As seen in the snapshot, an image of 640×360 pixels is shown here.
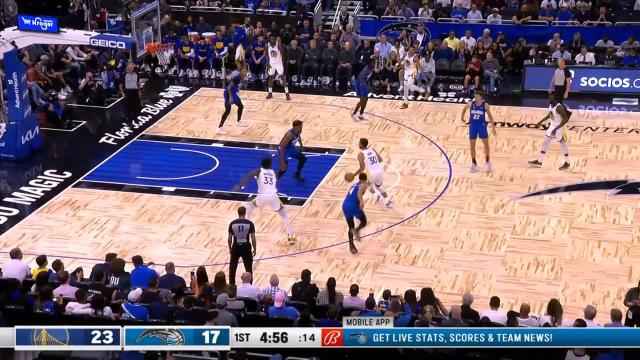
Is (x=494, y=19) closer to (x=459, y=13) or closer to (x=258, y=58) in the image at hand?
(x=459, y=13)

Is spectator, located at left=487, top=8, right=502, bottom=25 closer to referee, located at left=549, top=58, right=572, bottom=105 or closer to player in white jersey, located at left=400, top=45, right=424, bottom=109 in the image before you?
player in white jersey, located at left=400, top=45, right=424, bottom=109

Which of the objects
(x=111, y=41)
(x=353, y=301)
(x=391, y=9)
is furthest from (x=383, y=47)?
(x=353, y=301)

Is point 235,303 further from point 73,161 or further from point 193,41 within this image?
point 193,41

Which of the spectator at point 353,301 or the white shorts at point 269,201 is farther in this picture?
the white shorts at point 269,201

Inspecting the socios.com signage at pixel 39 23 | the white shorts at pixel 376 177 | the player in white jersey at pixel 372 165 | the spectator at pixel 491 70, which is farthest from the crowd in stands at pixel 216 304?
the spectator at pixel 491 70

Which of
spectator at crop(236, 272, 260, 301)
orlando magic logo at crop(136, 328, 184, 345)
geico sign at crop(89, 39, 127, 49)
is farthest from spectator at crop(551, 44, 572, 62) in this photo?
orlando magic logo at crop(136, 328, 184, 345)

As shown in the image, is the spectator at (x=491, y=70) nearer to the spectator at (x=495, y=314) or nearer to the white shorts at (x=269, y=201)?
the white shorts at (x=269, y=201)

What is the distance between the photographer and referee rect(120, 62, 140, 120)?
26391mm

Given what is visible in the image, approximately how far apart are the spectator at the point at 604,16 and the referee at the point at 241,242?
18.0 metres

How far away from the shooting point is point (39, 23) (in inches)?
942

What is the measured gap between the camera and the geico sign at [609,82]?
29172mm

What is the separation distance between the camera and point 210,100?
28750 millimetres

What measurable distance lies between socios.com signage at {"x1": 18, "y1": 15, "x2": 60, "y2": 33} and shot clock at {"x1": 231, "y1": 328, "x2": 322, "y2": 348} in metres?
15.6

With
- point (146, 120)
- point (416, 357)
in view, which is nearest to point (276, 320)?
point (416, 357)
